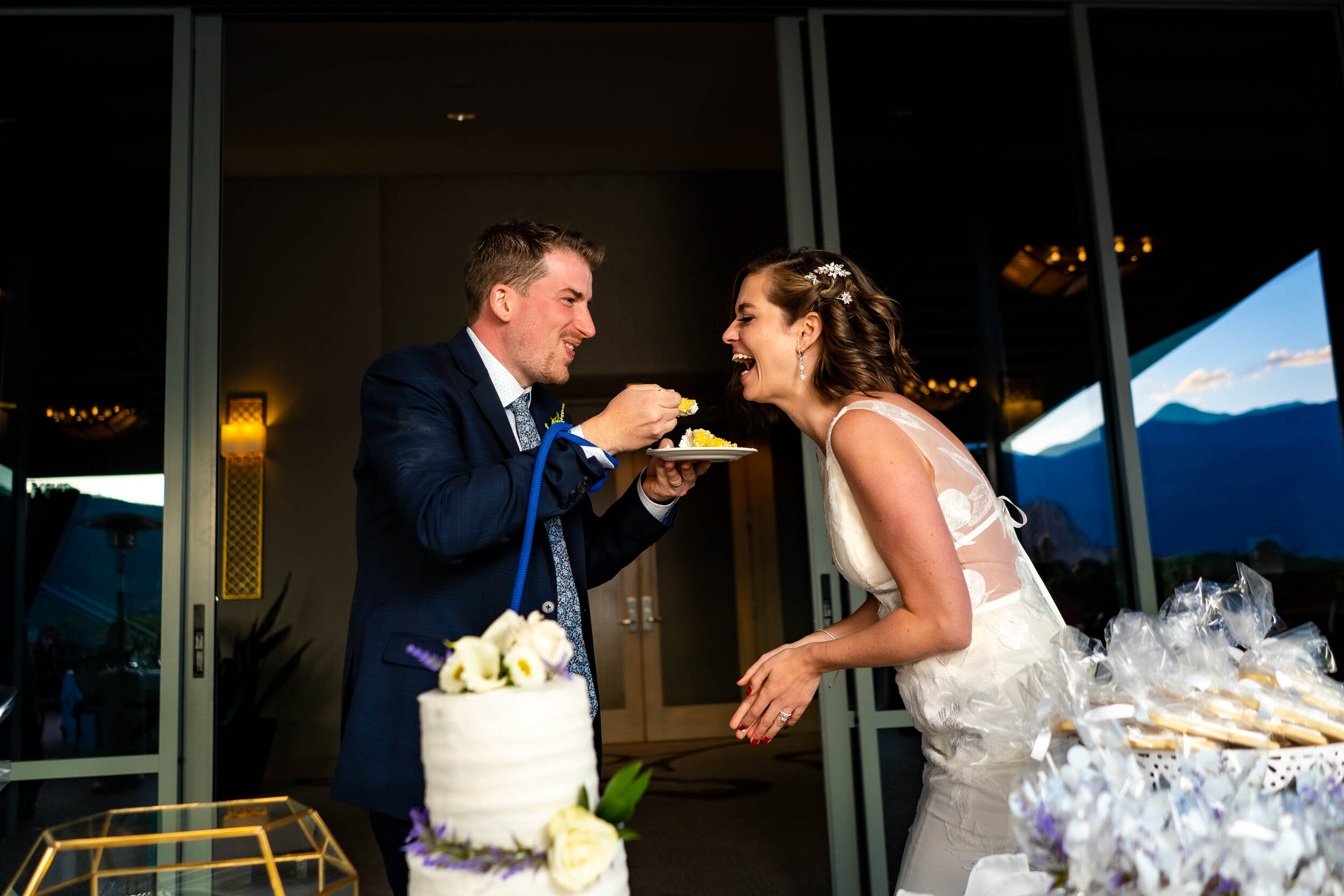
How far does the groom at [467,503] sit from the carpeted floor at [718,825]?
2.48m

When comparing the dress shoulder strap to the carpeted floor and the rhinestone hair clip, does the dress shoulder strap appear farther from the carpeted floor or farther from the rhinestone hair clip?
the carpeted floor

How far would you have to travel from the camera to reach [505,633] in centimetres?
99

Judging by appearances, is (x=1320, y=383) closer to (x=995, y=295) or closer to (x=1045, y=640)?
(x=995, y=295)

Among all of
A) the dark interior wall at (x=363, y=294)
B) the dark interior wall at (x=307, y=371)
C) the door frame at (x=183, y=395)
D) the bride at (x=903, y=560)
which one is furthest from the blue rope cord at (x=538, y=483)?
the dark interior wall at (x=307, y=371)

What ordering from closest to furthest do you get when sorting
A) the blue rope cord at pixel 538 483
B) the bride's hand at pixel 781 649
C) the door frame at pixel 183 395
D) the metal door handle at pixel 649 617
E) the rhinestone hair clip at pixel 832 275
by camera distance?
the blue rope cord at pixel 538 483 < the bride's hand at pixel 781 649 < the rhinestone hair clip at pixel 832 275 < the door frame at pixel 183 395 < the metal door handle at pixel 649 617

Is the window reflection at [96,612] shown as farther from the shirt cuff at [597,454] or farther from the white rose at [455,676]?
the white rose at [455,676]

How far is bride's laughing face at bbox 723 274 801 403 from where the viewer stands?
212 centimetres

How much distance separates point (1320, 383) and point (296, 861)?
11.3 ft

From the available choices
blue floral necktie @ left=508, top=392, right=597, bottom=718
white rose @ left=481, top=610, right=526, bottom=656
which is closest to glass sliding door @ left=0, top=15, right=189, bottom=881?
blue floral necktie @ left=508, top=392, right=597, bottom=718

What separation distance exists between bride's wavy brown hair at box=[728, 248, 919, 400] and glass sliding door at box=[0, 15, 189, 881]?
1.94 m

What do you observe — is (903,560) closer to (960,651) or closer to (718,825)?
(960,651)

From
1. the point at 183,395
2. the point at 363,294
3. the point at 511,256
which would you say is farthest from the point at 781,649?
the point at 363,294

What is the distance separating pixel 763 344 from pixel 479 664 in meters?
1.32

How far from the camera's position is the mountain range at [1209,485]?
10.9ft
